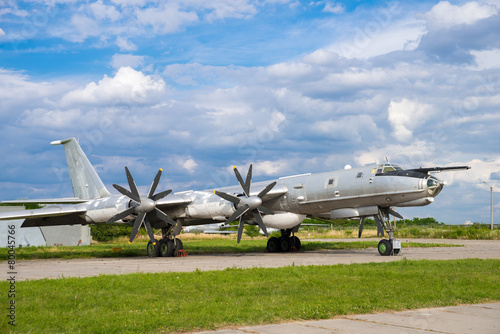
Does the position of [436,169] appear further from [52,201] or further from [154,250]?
[52,201]

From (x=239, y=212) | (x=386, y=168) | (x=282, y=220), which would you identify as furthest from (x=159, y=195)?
(x=386, y=168)

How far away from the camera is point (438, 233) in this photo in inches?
1844

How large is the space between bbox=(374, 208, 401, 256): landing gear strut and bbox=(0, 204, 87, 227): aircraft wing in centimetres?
1410

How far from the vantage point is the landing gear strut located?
67.7ft

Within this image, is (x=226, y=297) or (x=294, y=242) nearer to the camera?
(x=226, y=297)

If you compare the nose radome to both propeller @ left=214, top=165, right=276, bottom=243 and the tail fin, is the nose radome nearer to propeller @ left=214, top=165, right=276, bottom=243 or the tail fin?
propeller @ left=214, top=165, right=276, bottom=243

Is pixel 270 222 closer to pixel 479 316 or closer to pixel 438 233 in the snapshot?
pixel 479 316

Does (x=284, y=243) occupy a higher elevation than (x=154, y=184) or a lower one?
lower

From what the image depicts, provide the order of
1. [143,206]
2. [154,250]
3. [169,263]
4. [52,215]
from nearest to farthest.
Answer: [169,263], [143,206], [52,215], [154,250]

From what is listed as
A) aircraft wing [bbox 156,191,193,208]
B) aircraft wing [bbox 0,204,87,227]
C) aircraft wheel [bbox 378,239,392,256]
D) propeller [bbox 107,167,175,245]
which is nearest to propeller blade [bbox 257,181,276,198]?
aircraft wing [bbox 156,191,193,208]

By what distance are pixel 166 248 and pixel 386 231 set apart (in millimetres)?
10436

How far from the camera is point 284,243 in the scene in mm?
26766

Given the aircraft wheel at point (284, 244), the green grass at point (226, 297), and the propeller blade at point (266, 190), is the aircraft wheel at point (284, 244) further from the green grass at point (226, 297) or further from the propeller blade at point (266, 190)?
the green grass at point (226, 297)

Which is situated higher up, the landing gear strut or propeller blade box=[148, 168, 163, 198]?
propeller blade box=[148, 168, 163, 198]
